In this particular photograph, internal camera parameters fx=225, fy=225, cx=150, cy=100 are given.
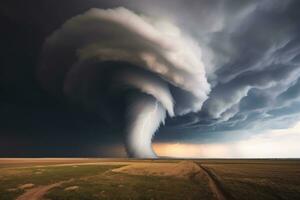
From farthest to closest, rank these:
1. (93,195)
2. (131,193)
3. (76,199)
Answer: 1. (131,193)
2. (93,195)
3. (76,199)

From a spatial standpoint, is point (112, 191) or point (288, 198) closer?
point (288, 198)

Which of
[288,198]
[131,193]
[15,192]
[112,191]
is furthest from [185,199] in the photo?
[15,192]

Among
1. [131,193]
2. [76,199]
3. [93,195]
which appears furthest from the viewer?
[131,193]

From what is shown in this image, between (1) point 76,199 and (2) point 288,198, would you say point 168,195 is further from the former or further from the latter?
(2) point 288,198

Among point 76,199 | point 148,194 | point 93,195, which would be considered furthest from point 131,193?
point 76,199

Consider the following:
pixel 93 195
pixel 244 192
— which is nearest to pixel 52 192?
pixel 93 195

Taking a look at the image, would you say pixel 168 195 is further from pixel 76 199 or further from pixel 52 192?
pixel 52 192

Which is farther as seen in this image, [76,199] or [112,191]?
[112,191]

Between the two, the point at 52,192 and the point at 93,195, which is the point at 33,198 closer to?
the point at 52,192
